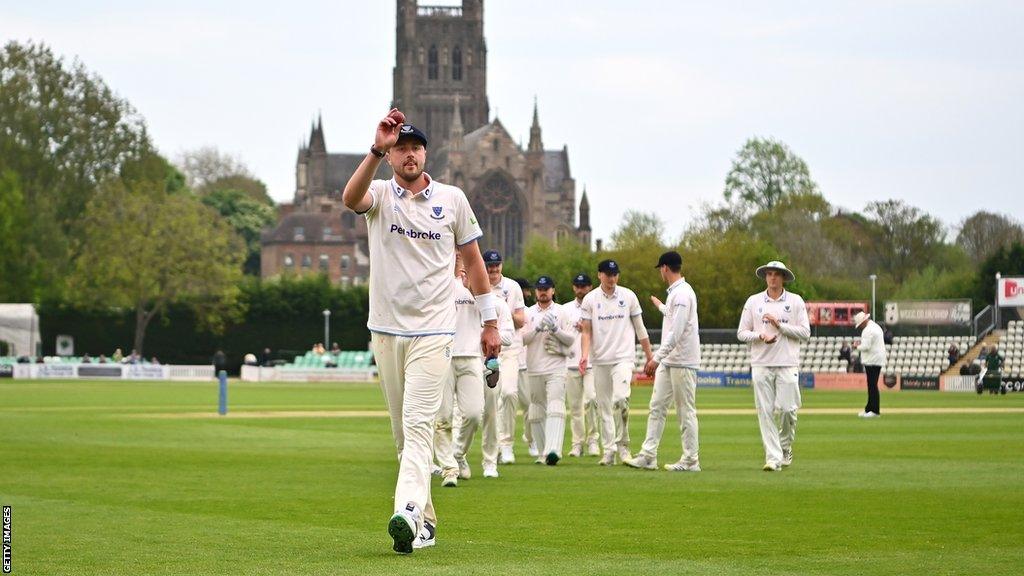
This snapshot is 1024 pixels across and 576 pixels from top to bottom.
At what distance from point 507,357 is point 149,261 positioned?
73.9 metres

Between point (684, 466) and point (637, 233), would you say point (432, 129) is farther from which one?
point (684, 466)

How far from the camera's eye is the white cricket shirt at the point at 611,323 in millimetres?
18484

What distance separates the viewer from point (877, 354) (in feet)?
104

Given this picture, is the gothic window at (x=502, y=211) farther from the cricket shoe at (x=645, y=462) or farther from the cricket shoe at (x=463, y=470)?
the cricket shoe at (x=463, y=470)

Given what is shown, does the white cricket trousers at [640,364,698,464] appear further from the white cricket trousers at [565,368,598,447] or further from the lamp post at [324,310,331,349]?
the lamp post at [324,310,331,349]

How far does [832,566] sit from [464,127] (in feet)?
529

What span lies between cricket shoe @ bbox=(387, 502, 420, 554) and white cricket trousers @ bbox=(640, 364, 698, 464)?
24.2 ft

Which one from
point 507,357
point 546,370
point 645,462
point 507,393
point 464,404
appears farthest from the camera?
point 546,370

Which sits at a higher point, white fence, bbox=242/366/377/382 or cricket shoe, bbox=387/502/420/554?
white fence, bbox=242/366/377/382

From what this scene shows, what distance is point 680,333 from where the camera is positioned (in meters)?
17.3

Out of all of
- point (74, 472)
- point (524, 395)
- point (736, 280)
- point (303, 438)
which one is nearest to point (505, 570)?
point (74, 472)

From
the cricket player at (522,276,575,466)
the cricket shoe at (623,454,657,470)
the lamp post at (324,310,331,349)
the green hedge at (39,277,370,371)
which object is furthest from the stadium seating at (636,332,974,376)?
the cricket shoe at (623,454,657,470)

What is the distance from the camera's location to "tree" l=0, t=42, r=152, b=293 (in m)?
94.3

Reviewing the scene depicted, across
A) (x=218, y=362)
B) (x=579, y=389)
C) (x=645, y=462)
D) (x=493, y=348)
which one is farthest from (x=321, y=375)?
(x=493, y=348)
